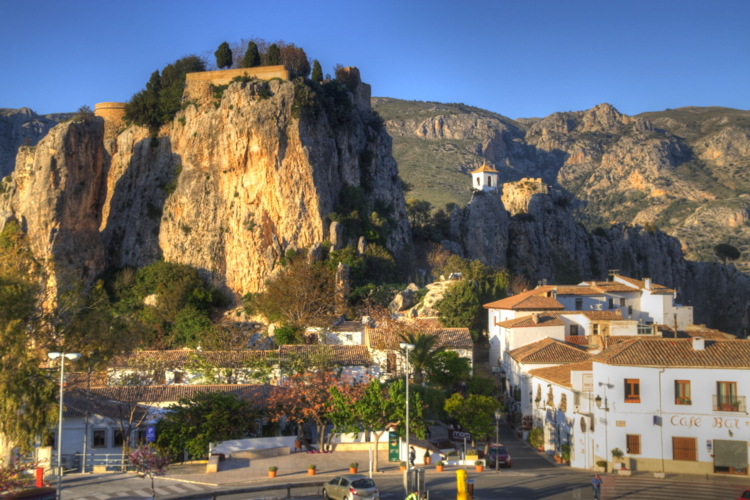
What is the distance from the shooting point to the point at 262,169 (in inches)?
2781

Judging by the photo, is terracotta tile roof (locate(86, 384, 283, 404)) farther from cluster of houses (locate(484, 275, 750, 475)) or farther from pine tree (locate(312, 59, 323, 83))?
pine tree (locate(312, 59, 323, 83))

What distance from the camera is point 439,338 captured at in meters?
52.5

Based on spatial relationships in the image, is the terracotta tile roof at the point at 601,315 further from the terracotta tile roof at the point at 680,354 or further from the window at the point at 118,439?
the window at the point at 118,439

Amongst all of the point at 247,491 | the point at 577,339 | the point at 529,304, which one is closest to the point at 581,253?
the point at 529,304

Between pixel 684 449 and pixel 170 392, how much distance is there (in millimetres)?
28222

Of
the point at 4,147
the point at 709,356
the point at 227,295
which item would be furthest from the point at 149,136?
the point at 4,147


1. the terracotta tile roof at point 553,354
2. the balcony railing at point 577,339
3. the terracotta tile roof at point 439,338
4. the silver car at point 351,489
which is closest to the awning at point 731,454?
the terracotta tile roof at point 553,354

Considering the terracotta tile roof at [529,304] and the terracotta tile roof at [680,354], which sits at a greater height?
the terracotta tile roof at [529,304]

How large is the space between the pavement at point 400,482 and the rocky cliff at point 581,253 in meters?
57.2

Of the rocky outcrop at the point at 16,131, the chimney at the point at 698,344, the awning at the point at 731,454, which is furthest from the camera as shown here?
the rocky outcrop at the point at 16,131

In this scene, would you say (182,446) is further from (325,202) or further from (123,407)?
(325,202)

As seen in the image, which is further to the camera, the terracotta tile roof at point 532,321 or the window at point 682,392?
the terracotta tile roof at point 532,321

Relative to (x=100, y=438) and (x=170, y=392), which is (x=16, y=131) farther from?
(x=100, y=438)

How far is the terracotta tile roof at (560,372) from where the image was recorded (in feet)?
129
